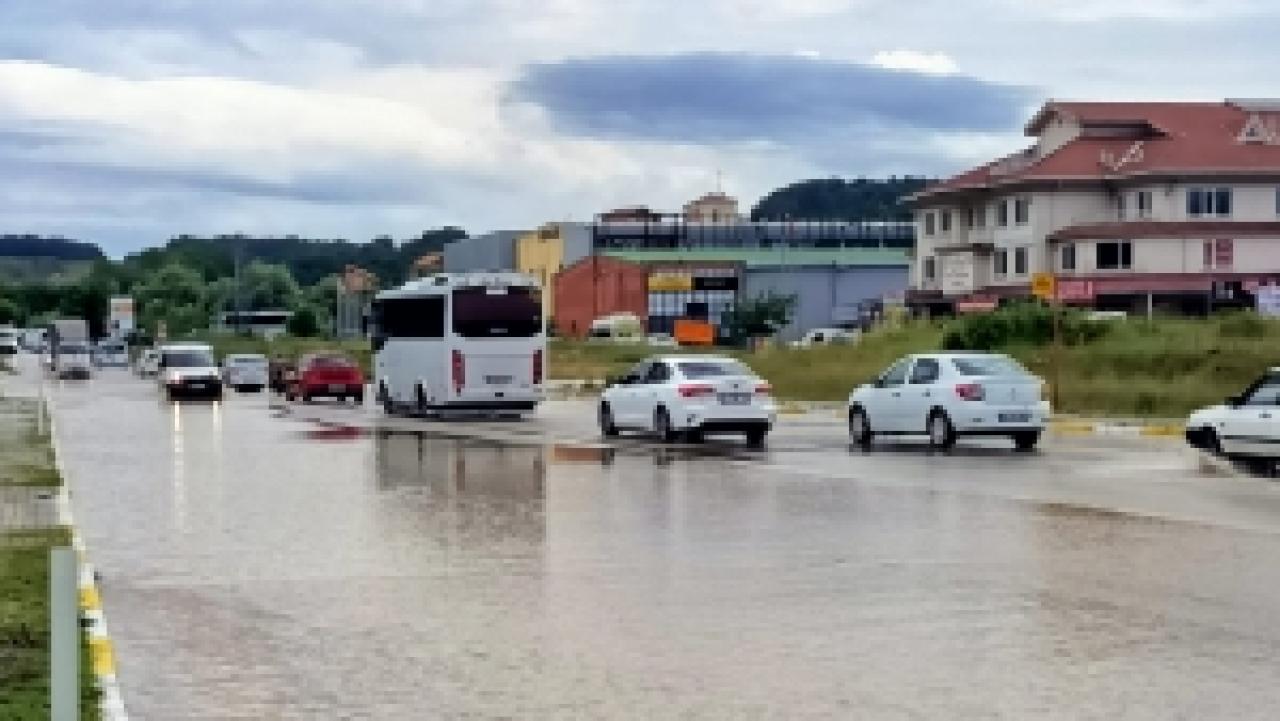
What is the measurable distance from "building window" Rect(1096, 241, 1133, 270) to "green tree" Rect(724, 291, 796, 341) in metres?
35.7

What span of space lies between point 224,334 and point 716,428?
12868cm

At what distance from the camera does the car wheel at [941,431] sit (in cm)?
2920

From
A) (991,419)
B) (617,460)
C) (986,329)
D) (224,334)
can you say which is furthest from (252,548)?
(224,334)

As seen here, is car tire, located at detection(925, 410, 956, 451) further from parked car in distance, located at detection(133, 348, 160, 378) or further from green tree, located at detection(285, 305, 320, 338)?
green tree, located at detection(285, 305, 320, 338)

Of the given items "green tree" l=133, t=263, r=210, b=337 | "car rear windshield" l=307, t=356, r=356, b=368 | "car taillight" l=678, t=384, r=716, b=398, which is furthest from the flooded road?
"green tree" l=133, t=263, r=210, b=337

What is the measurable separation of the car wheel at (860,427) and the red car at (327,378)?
2924 centimetres

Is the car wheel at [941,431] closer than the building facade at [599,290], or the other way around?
the car wheel at [941,431]

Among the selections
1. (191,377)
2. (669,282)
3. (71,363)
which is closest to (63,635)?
(191,377)

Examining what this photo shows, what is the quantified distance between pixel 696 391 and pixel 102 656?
21.6m

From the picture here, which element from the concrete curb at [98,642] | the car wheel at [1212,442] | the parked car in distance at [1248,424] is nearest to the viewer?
the concrete curb at [98,642]

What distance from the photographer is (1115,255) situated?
247 feet

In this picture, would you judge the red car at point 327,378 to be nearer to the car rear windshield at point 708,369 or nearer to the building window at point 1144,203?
the car rear windshield at point 708,369

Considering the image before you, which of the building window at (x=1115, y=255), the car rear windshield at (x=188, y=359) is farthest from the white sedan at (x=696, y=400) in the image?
the building window at (x=1115, y=255)

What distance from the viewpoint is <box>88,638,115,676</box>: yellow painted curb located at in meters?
9.62
